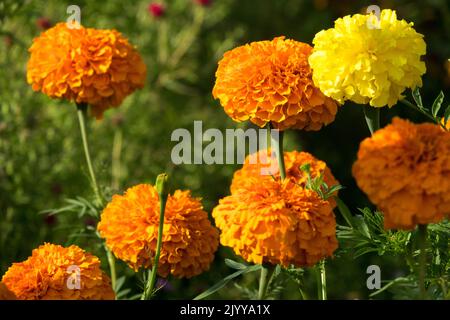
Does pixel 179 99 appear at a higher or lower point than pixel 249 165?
higher

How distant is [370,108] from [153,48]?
2.32 meters

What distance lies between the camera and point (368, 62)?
148 cm

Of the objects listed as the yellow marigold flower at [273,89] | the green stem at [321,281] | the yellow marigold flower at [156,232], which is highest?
the yellow marigold flower at [273,89]

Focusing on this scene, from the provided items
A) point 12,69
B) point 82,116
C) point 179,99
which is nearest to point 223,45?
point 179,99

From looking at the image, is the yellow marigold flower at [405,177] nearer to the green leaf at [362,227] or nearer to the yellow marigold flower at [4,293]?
the green leaf at [362,227]

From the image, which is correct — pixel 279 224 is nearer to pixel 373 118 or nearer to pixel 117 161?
pixel 373 118

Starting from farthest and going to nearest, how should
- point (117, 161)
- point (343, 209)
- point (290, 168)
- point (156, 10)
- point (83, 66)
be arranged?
point (156, 10)
point (117, 161)
point (83, 66)
point (290, 168)
point (343, 209)

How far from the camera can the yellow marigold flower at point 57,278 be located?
1.47m

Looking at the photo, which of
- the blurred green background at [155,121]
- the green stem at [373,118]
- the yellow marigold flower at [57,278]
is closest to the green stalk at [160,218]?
the yellow marigold flower at [57,278]

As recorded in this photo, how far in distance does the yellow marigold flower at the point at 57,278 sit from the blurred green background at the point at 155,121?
0.62 m

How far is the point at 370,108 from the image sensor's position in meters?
1.61

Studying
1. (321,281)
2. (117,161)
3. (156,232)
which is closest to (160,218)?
(156,232)

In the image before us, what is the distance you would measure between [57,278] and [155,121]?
228 centimetres
